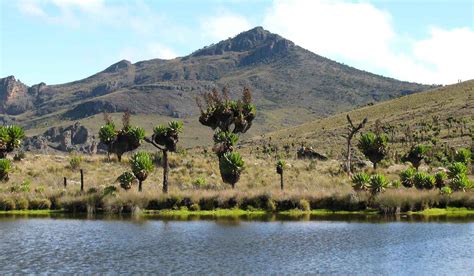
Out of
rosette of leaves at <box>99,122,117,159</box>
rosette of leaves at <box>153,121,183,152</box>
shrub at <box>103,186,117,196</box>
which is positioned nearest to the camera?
shrub at <box>103,186,117,196</box>

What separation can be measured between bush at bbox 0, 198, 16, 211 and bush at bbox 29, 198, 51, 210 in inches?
70.9

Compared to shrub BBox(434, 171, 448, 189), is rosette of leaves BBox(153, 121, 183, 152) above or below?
above

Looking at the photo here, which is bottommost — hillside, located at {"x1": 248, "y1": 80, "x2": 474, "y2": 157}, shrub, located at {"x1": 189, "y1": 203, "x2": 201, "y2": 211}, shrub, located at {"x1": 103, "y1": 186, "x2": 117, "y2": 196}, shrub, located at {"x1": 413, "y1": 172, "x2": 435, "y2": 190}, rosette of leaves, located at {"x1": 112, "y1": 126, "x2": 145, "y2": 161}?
shrub, located at {"x1": 189, "y1": 203, "x2": 201, "y2": 211}

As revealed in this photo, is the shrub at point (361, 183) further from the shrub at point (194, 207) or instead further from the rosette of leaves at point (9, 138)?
the rosette of leaves at point (9, 138)

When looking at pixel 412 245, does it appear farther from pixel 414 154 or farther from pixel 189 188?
pixel 414 154

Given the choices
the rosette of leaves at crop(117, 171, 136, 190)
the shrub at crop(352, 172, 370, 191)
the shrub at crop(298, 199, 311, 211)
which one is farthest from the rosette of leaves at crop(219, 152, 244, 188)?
the shrub at crop(352, 172, 370, 191)

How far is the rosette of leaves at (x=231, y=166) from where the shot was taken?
66.5m

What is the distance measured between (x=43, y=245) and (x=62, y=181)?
1511 inches

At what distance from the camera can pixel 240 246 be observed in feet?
127

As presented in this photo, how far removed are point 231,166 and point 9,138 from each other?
29.6m

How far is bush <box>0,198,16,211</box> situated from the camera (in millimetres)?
62469

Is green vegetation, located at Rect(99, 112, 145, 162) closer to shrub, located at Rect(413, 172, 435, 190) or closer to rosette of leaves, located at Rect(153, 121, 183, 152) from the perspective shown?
rosette of leaves, located at Rect(153, 121, 183, 152)

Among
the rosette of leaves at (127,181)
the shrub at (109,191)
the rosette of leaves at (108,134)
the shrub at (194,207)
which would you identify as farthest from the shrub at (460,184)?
the rosette of leaves at (108,134)

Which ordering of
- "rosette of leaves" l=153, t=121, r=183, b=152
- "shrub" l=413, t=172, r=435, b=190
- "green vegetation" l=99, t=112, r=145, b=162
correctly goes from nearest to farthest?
"shrub" l=413, t=172, r=435, b=190 < "rosette of leaves" l=153, t=121, r=183, b=152 < "green vegetation" l=99, t=112, r=145, b=162
